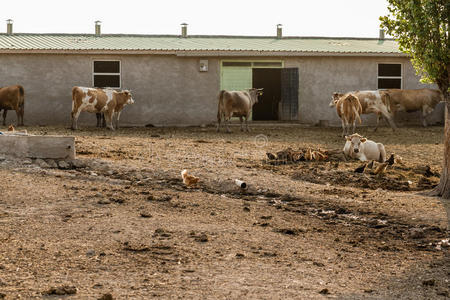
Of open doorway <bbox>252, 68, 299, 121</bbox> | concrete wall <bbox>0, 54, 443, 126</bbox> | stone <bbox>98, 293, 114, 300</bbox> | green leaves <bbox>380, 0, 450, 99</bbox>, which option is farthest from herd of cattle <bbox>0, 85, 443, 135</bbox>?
stone <bbox>98, 293, 114, 300</bbox>

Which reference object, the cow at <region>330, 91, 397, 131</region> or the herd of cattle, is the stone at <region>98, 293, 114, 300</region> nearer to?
the herd of cattle

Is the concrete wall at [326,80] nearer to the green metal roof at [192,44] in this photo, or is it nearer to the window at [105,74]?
the green metal roof at [192,44]

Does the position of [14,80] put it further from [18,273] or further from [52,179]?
[18,273]

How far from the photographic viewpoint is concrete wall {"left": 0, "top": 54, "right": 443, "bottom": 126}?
22641 millimetres

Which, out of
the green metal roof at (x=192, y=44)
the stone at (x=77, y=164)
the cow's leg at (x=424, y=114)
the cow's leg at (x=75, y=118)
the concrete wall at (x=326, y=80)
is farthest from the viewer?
the concrete wall at (x=326, y=80)

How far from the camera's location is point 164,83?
23250 mm

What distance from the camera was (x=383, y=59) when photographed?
24391mm

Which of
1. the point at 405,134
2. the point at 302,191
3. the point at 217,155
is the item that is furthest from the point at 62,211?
the point at 405,134

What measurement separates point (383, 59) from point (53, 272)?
68.1 ft

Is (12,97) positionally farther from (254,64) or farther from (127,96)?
(254,64)

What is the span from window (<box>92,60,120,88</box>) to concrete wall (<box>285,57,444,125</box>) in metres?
6.16

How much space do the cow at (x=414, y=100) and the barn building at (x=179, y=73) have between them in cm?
85

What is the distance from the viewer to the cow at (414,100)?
2358cm

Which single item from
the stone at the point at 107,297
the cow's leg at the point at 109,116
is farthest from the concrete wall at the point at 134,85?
the stone at the point at 107,297
